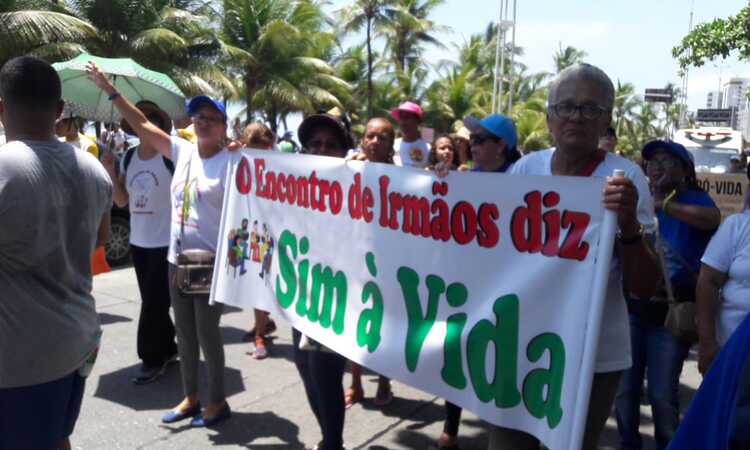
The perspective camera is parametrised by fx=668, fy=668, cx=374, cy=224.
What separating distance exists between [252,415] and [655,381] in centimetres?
239

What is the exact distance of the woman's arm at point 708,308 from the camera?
2815mm

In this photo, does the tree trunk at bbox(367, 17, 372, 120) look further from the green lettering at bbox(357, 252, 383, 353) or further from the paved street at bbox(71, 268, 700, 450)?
the green lettering at bbox(357, 252, 383, 353)

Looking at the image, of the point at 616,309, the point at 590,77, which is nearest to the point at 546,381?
the point at 616,309

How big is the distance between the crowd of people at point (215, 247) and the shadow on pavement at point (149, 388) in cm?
12

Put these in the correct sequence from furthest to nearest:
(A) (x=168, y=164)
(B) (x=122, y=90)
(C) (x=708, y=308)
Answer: (B) (x=122, y=90)
(A) (x=168, y=164)
(C) (x=708, y=308)

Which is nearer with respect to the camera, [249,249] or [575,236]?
[575,236]

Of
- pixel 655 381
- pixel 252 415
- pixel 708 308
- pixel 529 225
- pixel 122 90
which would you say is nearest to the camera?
pixel 529 225

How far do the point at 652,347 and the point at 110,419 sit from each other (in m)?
3.16

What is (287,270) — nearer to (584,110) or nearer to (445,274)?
(445,274)

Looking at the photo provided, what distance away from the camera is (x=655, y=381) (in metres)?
3.33

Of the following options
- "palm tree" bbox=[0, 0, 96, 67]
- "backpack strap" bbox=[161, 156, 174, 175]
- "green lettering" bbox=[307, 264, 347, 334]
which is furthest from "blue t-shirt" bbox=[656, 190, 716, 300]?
"palm tree" bbox=[0, 0, 96, 67]

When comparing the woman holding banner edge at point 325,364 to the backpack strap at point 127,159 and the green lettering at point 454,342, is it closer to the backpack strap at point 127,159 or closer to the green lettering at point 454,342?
the green lettering at point 454,342

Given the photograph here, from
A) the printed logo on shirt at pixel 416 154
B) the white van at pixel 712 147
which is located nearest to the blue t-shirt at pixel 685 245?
the printed logo on shirt at pixel 416 154

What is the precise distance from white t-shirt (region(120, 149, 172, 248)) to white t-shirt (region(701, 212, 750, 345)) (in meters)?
3.35
